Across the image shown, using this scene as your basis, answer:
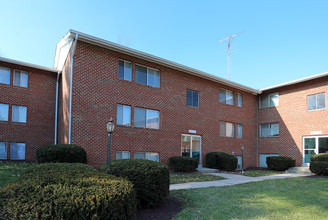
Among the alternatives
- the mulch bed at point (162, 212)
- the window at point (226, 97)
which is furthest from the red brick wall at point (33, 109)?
the mulch bed at point (162, 212)

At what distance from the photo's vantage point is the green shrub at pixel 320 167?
13.2 meters

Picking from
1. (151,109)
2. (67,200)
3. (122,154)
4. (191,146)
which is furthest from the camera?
(191,146)

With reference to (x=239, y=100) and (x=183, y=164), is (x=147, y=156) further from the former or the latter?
(x=239, y=100)

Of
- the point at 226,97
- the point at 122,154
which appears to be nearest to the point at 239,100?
the point at 226,97

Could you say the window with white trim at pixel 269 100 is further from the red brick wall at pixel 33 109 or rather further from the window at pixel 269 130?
the red brick wall at pixel 33 109

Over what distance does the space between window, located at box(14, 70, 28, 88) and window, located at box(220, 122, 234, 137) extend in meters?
12.8

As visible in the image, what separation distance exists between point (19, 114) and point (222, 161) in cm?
1221

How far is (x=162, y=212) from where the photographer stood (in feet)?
18.9

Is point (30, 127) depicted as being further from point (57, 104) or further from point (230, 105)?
point (230, 105)

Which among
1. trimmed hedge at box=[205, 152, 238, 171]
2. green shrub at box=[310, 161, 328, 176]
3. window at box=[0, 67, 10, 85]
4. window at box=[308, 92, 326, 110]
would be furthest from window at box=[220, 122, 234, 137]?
window at box=[0, 67, 10, 85]

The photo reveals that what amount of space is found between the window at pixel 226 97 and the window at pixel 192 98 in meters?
2.47

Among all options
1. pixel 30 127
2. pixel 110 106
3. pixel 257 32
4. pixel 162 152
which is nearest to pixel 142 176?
pixel 110 106

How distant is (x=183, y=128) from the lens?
15234 millimetres

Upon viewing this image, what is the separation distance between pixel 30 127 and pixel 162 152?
793cm
